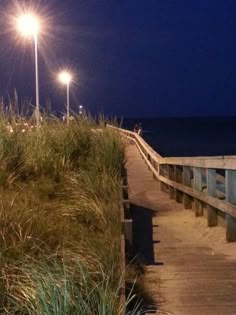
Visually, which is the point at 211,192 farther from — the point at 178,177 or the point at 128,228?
the point at 178,177

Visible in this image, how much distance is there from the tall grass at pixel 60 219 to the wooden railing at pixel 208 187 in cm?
125

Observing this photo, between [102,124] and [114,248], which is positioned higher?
[102,124]

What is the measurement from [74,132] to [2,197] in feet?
17.8

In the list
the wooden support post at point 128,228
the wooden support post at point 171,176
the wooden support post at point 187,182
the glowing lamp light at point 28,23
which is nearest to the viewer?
the wooden support post at point 128,228

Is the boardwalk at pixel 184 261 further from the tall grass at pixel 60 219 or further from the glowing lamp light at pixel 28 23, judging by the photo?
the glowing lamp light at pixel 28 23

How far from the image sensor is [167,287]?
254 inches

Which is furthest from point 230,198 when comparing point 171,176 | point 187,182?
point 171,176

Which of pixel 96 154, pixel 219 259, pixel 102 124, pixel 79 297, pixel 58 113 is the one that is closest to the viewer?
pixel 79 297

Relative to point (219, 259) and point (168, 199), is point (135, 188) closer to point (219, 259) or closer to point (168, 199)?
point (168, 199)

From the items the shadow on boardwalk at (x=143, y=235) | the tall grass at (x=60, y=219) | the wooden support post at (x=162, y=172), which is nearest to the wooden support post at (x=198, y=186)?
the shadow on boardwalk at (x=143, y=235)

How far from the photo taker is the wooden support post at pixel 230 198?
8.31 metres

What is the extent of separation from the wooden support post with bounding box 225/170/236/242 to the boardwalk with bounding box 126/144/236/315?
133 mm

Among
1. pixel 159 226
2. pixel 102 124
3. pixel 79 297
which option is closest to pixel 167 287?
pixel 79 297

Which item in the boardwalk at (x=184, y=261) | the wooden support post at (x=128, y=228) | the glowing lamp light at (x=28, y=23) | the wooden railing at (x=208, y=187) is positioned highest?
the glowing lamp light at (x=28, y=23)
